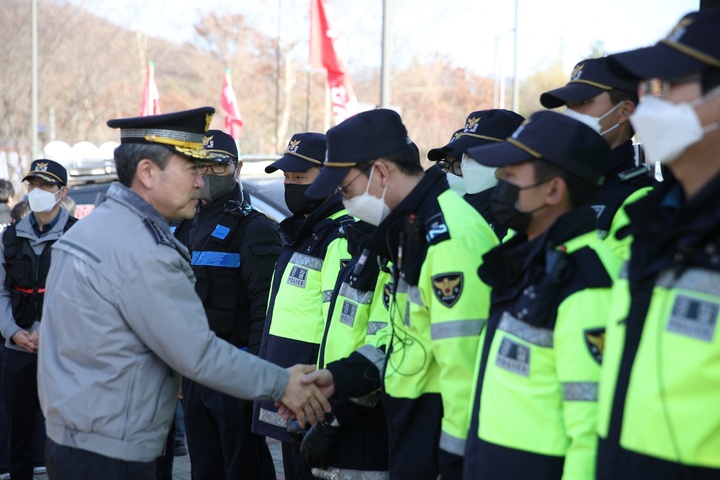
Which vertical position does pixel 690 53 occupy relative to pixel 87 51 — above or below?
below

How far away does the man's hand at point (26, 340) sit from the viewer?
6.52 meters

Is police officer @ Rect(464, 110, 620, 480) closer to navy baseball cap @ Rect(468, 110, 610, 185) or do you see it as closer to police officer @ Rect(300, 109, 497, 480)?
navy baseball cap @ Rect(468, 110, 610, 185)

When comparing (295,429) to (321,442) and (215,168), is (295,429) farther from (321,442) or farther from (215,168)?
(215,168)

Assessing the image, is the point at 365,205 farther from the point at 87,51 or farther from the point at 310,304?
the point at 87,51

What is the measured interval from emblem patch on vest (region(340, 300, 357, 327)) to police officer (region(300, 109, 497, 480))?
29 cm

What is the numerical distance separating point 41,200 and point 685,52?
581 centimetres

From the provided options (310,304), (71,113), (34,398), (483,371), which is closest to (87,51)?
(71,113)

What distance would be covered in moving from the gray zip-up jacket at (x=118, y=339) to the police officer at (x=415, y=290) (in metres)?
0.70

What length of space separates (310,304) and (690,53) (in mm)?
3014

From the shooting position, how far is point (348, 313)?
165 inches

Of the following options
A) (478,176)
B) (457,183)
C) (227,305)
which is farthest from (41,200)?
(478,176)

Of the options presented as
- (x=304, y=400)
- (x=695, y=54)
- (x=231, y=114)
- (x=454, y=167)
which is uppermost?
(x=231, y=114)

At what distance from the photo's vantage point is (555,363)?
106 inches

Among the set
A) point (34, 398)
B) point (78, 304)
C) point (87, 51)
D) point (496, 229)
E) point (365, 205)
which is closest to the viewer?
point (78, 304)
